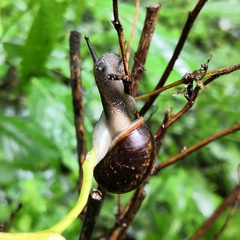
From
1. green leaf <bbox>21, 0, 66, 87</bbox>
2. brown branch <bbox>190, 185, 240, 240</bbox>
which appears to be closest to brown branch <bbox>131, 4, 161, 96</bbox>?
brown branch <bbox>190, 185, 240, 240</bbox>

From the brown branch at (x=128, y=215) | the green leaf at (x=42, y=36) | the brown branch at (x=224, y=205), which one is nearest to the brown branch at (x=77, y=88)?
the brown branch at (x=128, y=215)

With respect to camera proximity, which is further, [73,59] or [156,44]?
[156,44]

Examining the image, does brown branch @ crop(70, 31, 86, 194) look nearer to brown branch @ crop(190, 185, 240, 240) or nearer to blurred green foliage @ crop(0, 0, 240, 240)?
blurred green foliage @ crop(0, 0, 240, 240)

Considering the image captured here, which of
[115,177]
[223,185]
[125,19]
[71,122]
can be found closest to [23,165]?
[71,122]

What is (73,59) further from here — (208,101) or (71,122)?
(208,101)

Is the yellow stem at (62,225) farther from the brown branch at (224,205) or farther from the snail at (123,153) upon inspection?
the brown branch at (224,205)

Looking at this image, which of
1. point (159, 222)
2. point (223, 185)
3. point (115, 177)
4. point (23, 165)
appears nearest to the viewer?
point (115, 177)

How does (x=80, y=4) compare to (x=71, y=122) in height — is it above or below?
above

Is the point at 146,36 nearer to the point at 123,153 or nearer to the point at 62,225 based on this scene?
the point at 123,153
